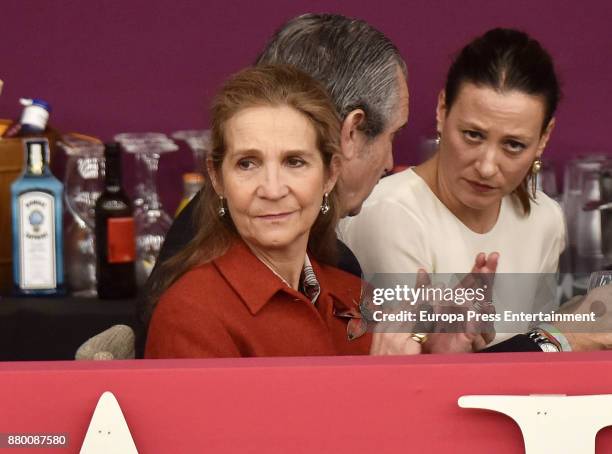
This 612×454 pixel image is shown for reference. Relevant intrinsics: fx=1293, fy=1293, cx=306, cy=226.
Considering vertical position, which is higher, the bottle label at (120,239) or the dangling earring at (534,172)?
the dangling earring at (534,172)

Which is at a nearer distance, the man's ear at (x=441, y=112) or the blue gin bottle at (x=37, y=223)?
the man's ear at (x=441, y=112)

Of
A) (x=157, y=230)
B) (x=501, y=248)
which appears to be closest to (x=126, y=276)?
(x=157, y=230)

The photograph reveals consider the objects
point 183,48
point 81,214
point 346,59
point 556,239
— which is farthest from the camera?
point 81,214

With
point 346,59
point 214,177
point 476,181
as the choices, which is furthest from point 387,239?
point 214,177

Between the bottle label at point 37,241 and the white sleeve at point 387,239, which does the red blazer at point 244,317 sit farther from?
the bottle label at point 37,241

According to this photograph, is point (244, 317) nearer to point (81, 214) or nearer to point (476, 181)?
point (476, 181)

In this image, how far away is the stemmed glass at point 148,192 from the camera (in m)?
2.17

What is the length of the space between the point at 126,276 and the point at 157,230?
0.31 ft

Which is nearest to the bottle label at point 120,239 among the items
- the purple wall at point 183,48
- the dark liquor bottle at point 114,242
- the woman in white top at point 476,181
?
the dark liquor bottle at point 114,242

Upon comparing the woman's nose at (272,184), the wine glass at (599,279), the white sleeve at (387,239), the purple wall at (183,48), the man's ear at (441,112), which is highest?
the purple wall at (183,48)

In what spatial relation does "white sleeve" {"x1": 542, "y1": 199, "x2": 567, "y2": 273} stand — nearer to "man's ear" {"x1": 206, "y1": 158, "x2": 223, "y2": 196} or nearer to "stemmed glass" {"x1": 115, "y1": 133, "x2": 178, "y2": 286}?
"man's ear" {"x1": 206, "y1": 158, "x2": 223, "y2": 196}

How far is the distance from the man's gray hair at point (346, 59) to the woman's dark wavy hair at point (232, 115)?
0.44ft

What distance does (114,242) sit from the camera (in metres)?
2.16

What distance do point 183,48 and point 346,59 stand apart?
545 millimetres
